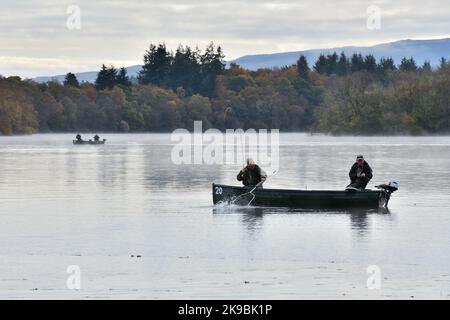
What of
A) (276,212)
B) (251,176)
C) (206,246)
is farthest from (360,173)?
(206,246)

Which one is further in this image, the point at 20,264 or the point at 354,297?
the point at 20,264

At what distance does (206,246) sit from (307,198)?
9379 millimetres

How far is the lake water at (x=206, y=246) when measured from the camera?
1844cm

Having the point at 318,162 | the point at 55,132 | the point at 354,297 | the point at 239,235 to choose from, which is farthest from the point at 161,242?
the point at 55,132

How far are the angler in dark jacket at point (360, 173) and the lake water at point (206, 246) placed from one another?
1224 mm

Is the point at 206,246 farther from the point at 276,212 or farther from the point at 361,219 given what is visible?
the point at 276,212

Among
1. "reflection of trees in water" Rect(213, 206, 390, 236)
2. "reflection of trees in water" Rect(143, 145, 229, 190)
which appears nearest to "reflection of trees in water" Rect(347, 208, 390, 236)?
"reflection of trees in water" Rect(213, 206, 390, 236)

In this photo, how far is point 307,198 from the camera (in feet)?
108

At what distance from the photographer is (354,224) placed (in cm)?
2888

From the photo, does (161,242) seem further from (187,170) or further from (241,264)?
(187,170)

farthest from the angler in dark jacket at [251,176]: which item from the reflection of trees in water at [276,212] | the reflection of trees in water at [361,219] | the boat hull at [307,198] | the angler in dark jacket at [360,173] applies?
the reflection of trees in water at [361,219]

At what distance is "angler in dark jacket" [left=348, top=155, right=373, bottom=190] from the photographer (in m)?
33.4

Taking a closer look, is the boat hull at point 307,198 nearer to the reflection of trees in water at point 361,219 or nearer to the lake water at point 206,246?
the reflection of trees in water at point 361,219

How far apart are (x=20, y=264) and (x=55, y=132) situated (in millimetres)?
177327
